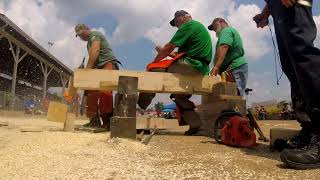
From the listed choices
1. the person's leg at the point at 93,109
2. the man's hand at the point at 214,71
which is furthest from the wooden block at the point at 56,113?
the man's hand at the point at 214,71

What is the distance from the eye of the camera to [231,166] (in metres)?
2.40

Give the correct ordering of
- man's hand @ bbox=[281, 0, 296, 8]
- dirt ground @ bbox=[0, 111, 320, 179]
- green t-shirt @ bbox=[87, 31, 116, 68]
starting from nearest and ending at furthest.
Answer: dirt ground @ bbox=[0, 111, 320, 179] → man's hand @ bbox=[281, 0, 296, 8] → green t-shirt @ bbox=[87, 31, 116, 68]

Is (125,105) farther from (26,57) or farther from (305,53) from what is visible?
(26,57)

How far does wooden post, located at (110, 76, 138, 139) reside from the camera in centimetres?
363

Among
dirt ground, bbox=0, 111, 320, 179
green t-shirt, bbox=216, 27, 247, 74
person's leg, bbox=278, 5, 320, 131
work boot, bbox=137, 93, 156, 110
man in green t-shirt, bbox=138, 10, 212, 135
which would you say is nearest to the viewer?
dirt ground, bbox=0, 111, 320, 179

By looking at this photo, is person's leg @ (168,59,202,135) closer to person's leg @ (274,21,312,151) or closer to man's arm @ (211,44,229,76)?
man's arm @ (211,44,229,76)

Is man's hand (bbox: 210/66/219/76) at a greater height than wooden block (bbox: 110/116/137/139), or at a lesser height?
greater

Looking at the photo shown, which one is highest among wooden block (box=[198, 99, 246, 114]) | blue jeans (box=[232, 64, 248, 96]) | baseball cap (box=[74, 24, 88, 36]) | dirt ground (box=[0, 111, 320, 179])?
baseball cap (box=[74, 24, 88, 36])

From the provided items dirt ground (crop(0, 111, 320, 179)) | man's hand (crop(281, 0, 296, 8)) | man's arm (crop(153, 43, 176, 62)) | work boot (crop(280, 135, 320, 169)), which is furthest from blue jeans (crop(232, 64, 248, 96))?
work boot (crop(280, 135, 320, 169))

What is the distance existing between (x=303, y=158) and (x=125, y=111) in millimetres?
1914

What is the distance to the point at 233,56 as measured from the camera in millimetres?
5590

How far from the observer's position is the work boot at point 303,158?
7.50ft

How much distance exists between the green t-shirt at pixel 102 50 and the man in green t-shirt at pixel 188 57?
3.30 feet

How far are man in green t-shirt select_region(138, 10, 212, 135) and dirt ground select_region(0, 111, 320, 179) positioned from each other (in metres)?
1.70
